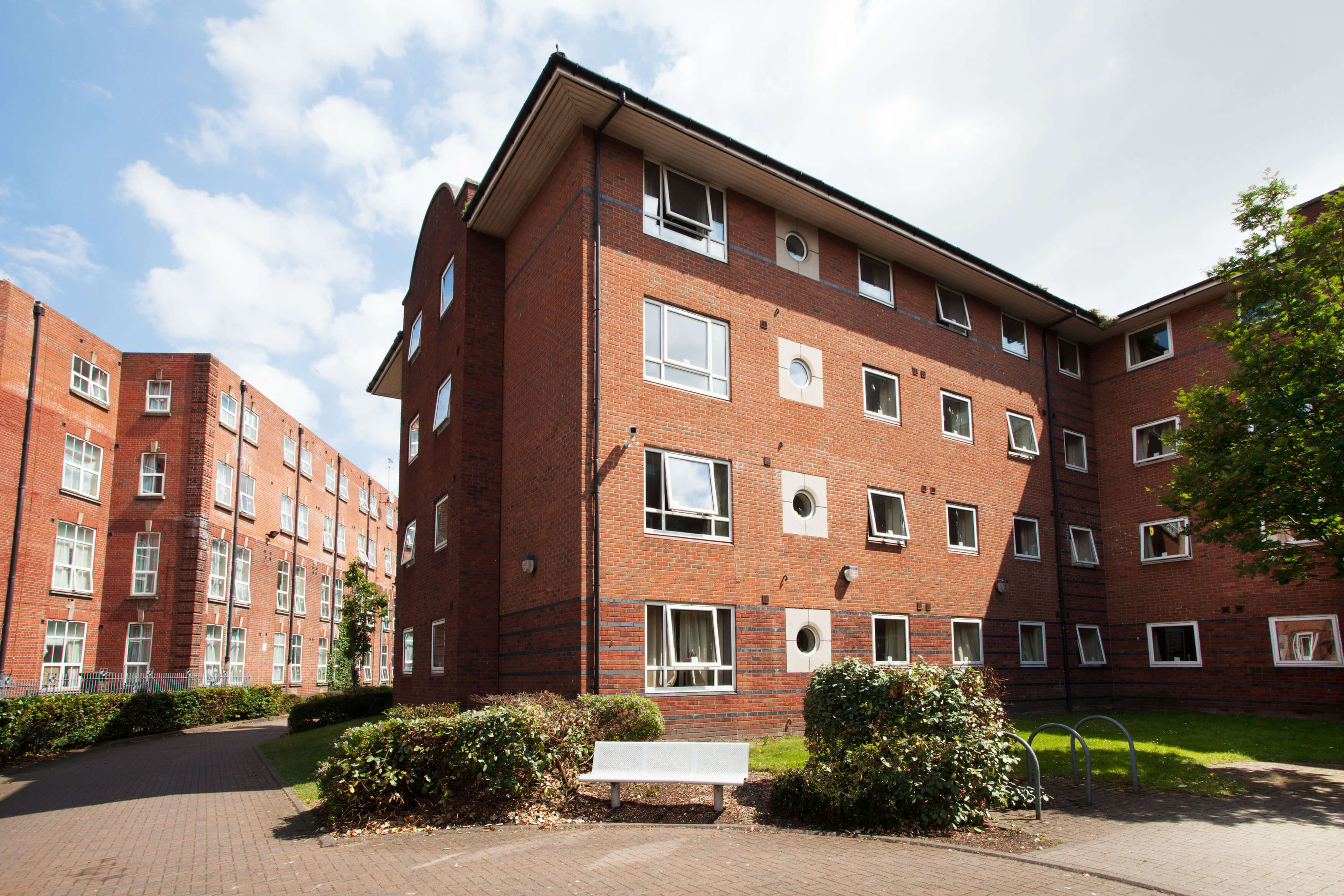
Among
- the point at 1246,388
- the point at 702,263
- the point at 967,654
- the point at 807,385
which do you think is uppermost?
the point at 702,263

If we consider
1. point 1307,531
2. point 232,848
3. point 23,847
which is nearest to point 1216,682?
point 1307,531

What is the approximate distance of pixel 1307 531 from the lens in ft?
36.9

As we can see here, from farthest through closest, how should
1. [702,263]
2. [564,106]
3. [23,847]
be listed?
[702,263] < [564,106] < [23,847]

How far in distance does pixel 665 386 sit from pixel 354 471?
40.1 metres

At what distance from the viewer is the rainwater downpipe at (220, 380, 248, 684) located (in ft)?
104

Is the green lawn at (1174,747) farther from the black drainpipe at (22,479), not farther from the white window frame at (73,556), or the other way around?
the white window frame at (73,556)

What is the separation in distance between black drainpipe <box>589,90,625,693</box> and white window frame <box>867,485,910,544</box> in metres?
5.68

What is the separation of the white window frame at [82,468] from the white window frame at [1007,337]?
27724mm

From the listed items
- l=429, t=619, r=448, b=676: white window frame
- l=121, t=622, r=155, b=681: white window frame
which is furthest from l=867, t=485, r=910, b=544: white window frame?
l=121, t=622, r=155, b=681: white window frame

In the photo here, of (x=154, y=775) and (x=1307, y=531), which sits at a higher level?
(x=1307, y=531)

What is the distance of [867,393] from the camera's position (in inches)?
634

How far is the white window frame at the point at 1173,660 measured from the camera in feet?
58.6

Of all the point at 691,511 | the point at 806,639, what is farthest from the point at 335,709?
the point at 806,639

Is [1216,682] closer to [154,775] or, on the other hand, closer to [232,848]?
[232,848]
